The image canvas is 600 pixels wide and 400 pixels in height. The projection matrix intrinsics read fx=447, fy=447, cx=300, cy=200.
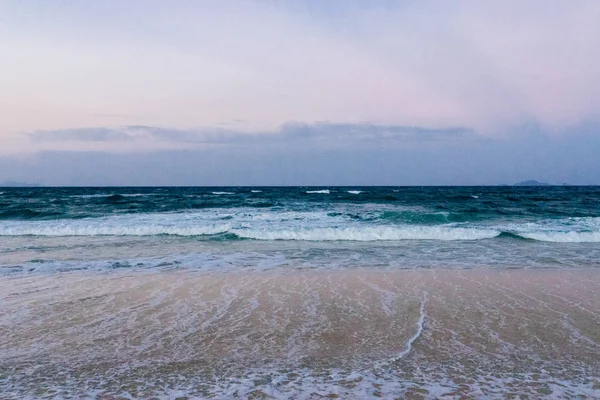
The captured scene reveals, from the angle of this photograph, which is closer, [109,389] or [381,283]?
[109,389]

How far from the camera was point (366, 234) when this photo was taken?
1664cm

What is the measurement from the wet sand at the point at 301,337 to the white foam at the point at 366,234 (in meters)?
7.91

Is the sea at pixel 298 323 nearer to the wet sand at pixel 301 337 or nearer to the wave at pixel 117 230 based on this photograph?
the wet sand at pixel 301 337

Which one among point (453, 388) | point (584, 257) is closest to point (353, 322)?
point (453, 388)

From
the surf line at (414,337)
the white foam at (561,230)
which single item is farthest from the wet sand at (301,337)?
the white foam at (561,230)

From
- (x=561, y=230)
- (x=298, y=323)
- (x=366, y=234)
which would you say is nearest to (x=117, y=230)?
(x=366, y=234)

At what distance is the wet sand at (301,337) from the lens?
3775 mm

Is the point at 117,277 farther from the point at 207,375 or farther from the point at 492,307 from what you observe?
the point at 492,307

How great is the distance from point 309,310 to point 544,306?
3445 millimetres

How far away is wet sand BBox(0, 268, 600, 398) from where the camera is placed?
12.4 ft

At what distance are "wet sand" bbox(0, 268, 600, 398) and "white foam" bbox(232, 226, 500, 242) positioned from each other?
25.9ft

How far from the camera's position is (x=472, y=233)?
17.0 meters

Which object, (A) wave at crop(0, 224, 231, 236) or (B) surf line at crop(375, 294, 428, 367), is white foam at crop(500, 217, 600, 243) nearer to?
(A) wave at crop(0, 224, 231, 236)

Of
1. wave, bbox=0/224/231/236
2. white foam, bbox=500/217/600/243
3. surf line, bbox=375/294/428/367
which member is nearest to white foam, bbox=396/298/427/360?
surf line, bbox=375/294/428/367
